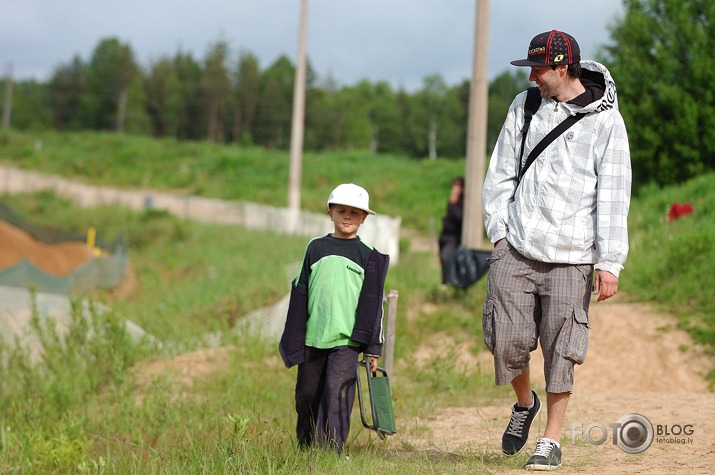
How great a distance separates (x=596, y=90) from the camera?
4.84m

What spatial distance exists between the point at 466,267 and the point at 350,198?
652cm

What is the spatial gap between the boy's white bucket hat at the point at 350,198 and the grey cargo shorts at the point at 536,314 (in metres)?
0.78

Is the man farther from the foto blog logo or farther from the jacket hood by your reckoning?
the foto blog logo

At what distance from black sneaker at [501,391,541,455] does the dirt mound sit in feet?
52.7

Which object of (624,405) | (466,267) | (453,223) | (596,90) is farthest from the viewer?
(453,223)

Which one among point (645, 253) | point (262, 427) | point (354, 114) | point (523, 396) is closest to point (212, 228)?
point (645, 253)

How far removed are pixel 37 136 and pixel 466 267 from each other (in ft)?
194

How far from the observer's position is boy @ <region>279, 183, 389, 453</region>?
5254 millimetres

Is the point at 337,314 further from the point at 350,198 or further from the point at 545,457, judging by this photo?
the point at 545,457

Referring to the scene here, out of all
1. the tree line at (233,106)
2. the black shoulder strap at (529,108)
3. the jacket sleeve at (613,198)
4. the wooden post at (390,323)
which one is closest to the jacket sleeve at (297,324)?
the black shoulder strap at (529,108)

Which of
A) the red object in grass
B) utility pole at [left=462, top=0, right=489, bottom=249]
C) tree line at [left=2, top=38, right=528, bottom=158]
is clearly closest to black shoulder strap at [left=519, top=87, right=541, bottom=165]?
utility pole at [left=462, top=0, right=489, bottom=249]

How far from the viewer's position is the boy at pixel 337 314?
5.25 meters

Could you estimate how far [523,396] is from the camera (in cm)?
513

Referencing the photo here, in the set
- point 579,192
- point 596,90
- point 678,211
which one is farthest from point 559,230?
point 678,211
